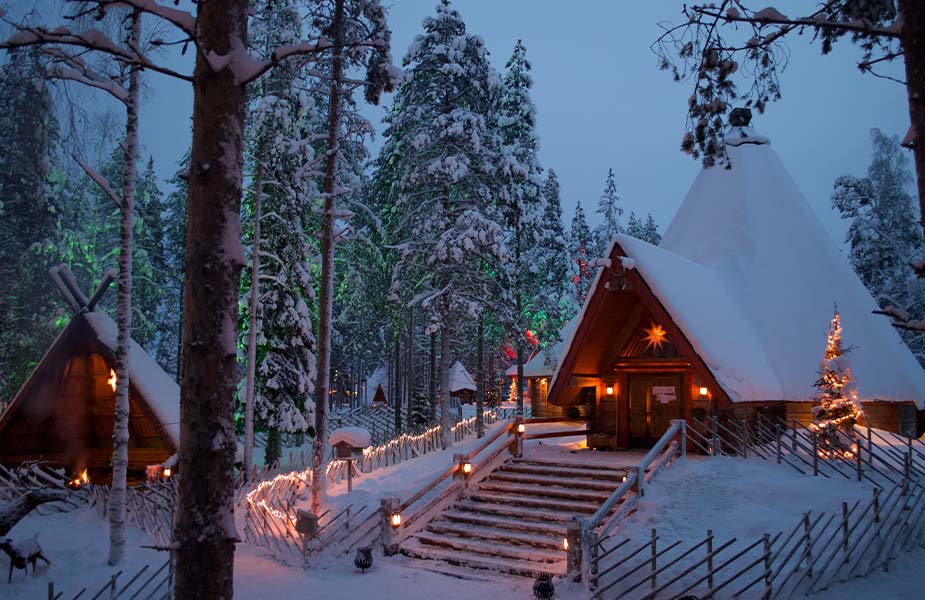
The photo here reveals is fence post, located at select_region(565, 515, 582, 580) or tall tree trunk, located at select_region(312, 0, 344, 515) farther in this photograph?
tall tree trunk, located at select_region(312, 0, 344, 515)

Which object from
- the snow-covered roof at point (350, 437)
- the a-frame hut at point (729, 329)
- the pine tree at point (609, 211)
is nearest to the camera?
the snow-covered roof at point (350, 437)

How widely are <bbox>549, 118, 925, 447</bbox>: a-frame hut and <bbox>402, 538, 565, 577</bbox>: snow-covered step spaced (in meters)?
6.19

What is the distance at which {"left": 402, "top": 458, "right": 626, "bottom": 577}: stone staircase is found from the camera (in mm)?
13914

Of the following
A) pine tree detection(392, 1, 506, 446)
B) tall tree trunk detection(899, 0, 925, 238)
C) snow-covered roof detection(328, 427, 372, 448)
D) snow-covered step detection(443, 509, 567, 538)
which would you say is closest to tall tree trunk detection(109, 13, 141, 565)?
snow-covered roof detection(328, 427, 372, 448)

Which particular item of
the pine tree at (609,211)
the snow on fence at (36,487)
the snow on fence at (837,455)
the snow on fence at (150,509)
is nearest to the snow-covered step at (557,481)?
the snow on fence at (837,455)

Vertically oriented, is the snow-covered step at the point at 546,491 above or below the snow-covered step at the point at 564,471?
below

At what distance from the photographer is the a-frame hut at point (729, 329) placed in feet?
58.2

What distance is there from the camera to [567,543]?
500 inches

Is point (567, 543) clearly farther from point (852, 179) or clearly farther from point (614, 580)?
point (852, 179)

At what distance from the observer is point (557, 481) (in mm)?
16953

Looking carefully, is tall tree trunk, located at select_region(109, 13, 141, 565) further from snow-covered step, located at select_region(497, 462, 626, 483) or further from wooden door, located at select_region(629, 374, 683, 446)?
wooden door, located at select_region(629, 374, 683, 446)

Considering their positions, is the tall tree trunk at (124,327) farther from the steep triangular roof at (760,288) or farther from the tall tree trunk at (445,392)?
the tall tree trunk at (445,392)

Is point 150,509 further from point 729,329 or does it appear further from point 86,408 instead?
point 729,329

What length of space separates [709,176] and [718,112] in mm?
18174
